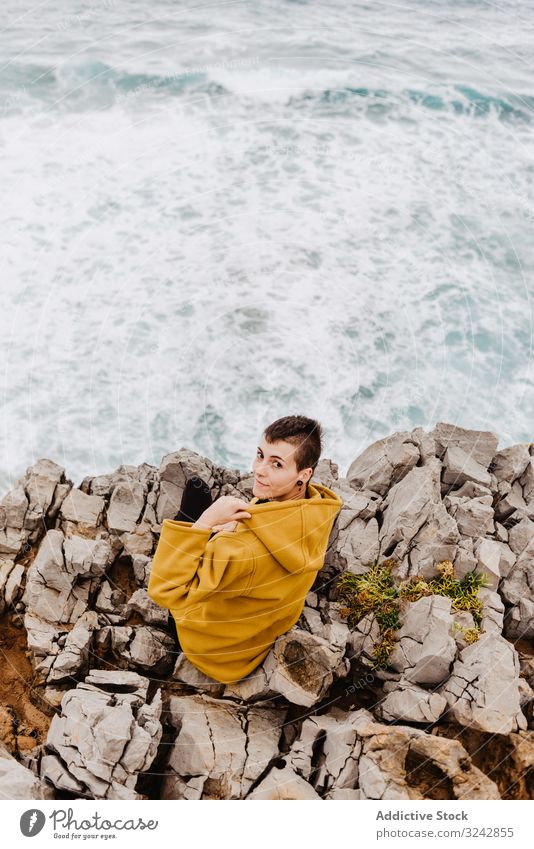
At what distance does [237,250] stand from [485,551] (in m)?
8.86

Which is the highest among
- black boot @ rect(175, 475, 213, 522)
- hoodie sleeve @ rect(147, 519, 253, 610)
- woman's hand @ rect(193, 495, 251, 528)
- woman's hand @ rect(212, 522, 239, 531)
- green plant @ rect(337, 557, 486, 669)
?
woman's hand @ rect(193, 495, 251, 528)

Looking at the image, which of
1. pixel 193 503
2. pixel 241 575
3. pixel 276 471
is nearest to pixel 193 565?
pixel 241 575

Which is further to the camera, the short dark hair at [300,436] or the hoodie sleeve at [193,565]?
the short dark hair at [300,436]

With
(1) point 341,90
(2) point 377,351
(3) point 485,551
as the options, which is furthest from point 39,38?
(3) point 485,551

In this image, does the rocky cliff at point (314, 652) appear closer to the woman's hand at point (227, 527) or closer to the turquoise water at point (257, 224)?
the woman's hand at point (227, 527)

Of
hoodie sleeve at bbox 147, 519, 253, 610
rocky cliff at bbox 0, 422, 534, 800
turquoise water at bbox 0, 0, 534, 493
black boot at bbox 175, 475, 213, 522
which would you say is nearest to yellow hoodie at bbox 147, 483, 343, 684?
hoodie sleeve at bbox 147, 519, 253, 610

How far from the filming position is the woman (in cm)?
534

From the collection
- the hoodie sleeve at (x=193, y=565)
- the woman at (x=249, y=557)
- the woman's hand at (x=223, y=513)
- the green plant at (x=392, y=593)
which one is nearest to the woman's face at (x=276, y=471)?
the woman at (x=249, y=557)

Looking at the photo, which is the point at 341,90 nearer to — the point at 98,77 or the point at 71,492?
the point at 98,77

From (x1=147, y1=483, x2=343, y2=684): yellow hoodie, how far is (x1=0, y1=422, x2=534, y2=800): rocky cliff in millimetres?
493

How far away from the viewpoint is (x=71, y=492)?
8242mm

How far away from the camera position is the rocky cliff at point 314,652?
5.62m

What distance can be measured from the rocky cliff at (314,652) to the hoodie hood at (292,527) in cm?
122

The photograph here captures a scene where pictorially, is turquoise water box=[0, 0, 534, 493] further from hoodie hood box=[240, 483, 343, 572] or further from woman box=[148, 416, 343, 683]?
hoodie hood box=[240, 483, 343, 572]
